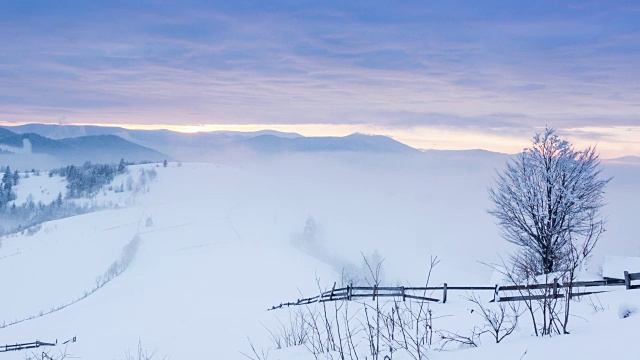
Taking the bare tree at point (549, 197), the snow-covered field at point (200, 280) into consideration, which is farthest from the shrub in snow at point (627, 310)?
the bare tree at point (549, 197)

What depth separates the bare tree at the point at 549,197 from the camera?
2988cm

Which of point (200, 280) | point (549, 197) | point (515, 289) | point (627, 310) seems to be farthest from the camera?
point (200, 280)

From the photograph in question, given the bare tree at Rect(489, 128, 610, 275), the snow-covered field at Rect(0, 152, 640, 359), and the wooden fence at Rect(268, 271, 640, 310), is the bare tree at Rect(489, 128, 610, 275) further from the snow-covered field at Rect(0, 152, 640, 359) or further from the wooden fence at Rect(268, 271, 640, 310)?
the wooden fence at Rect(268, 271, 640, 310)

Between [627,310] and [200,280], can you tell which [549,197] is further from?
[200,280]

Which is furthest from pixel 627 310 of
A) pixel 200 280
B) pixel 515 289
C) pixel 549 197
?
pixel 200 280

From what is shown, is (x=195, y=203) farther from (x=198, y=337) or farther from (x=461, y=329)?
(x=461, y=329)

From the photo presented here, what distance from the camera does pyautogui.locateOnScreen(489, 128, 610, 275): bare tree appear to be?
29.9m

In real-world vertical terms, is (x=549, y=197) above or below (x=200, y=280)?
above

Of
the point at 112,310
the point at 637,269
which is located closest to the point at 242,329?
the point at 637,269

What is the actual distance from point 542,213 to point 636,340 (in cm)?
2611

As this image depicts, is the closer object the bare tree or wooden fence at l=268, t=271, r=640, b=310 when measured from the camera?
wooden fence at l=268, t=271, r=640, b=310

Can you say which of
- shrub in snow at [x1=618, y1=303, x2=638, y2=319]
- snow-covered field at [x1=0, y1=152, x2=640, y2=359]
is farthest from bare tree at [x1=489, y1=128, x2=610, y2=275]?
shrub in snow at [x1=618, y1=303, x2=638, y2=319]

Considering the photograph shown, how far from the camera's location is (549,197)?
3033 centimetres

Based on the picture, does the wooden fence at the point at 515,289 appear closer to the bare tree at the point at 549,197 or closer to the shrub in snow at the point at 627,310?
the shrub in snow at the point at 627,310
